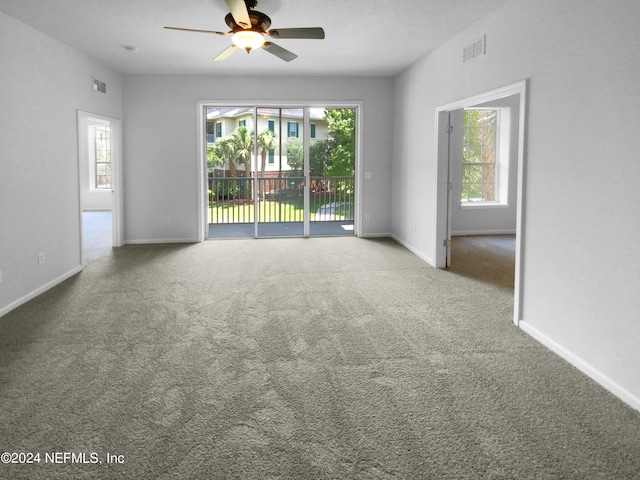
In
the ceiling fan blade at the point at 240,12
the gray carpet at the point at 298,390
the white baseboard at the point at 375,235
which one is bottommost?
the gray carpet at the point at 298,390

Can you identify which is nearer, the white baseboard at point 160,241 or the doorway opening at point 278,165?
the white baseboard at point 160,241

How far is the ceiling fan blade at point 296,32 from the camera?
12.5ft

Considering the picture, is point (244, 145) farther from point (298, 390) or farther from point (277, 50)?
point (298, 390)

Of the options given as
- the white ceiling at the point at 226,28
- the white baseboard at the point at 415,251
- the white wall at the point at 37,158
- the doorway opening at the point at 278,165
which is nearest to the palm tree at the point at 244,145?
the doorway opening at the point at 278,165

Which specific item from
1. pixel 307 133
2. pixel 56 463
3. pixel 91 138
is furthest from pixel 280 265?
pixel 91 138

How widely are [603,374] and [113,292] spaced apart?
4142 mm

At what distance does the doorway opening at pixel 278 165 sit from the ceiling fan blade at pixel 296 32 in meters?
3.59

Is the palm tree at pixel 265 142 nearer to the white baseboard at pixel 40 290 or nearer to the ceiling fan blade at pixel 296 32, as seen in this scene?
the white baseboard at pixel 40 290

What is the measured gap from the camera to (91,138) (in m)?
12.2

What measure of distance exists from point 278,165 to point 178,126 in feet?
5.41

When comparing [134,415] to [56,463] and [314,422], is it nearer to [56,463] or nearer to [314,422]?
[56,463]

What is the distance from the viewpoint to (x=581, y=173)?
2.90 m

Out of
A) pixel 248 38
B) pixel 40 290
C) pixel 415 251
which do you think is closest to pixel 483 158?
pixel 415 251

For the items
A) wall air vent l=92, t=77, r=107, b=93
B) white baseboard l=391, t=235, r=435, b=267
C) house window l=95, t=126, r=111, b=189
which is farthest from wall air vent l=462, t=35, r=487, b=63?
house window l=95, t=126, r=111, b=189
